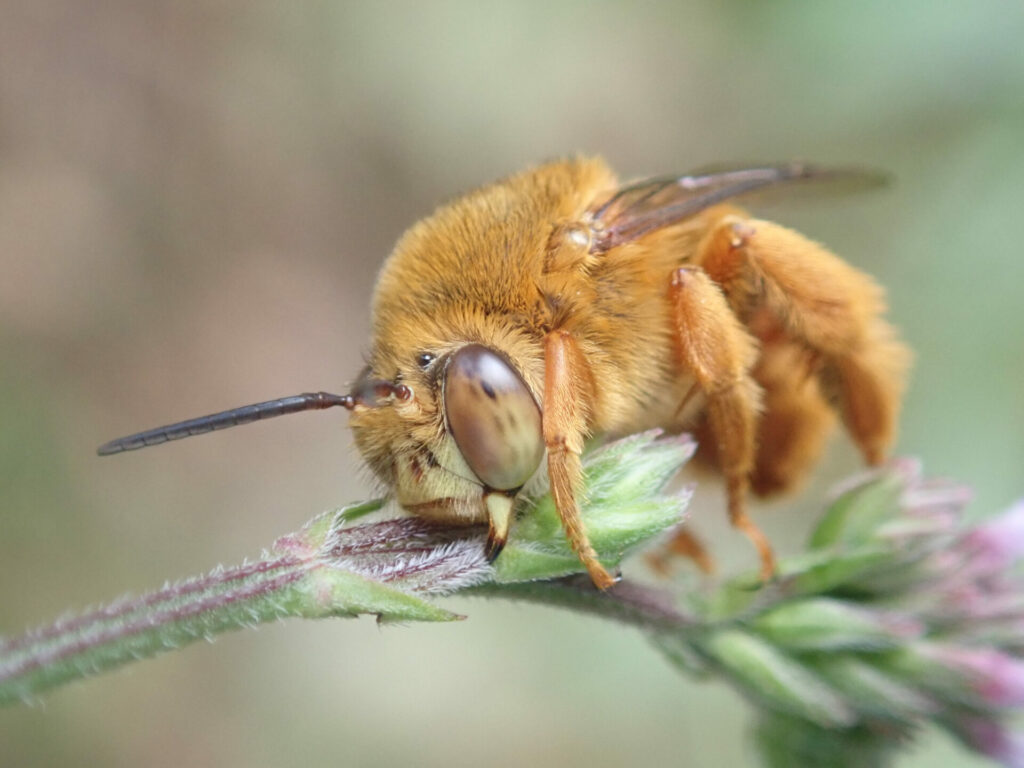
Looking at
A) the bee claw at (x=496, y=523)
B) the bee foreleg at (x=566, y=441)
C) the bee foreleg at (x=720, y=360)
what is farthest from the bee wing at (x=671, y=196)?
the bee claw at (x=496, y=523)

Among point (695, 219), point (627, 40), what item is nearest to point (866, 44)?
point (627, 40)

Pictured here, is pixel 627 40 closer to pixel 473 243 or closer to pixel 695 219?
pixel 695 219

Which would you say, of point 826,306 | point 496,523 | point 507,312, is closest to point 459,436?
point 496,523

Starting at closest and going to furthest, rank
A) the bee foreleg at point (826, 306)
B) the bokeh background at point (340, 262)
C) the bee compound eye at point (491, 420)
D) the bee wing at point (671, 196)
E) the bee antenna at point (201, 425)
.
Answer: the bee antenna at point (201, 425)
the bee compound eye at point (491, 420)
the bee wing at point (671, 196)
the bee foreleg at point (826, 306)
the bokeh background at point (340, 262)

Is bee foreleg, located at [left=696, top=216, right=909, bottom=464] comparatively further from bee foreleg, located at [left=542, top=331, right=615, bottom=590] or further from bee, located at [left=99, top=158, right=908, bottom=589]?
bee foreleg, located at [left=542, top=331, right=615, bottom=590]

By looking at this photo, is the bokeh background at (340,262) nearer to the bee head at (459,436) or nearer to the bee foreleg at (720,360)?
the bee foreleg at (720,360)

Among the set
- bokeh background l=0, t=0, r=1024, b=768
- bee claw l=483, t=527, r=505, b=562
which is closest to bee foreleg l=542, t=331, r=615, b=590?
bee claw l=483, t=527, r=505, b=562

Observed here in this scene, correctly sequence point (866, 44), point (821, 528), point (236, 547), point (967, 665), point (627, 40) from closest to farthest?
1. point (967, 665)
2. point (821, 528)
3. point (866, 44)
4. point (236, 547)
5. point (627, 40)
